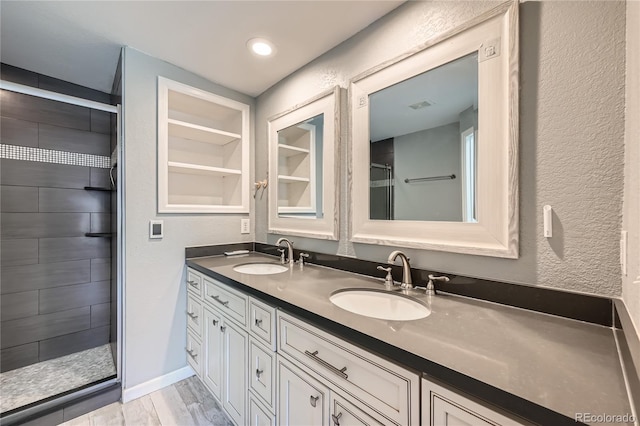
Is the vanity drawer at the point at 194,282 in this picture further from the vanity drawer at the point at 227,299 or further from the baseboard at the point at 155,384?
the baseboard at the point at 155,384

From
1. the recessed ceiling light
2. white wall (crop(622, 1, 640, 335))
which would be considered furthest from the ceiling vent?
the recessed ceiling light

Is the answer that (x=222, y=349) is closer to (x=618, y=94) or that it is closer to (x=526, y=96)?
(x=526, y=96)

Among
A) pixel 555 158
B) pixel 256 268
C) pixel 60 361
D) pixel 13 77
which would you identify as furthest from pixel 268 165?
pixel 60 361

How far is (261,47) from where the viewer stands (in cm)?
165

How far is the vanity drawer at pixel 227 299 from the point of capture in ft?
4.35

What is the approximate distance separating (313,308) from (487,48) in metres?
1.20

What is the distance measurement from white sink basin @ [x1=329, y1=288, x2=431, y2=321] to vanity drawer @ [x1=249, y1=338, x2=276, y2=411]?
0.38 meters

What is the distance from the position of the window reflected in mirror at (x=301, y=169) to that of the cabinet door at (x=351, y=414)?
41.4 inches

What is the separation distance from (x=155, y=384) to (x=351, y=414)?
1659 mm

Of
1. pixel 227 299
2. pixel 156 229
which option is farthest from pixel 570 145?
pixel 156 229

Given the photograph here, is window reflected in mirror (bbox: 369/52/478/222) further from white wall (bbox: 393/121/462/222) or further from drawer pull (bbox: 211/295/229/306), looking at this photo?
drawer pull (bbox: 211/295/229/306)

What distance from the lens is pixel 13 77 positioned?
192cm

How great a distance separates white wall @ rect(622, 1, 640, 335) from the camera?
0.60 meters

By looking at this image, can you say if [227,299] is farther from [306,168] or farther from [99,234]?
[99,234]
